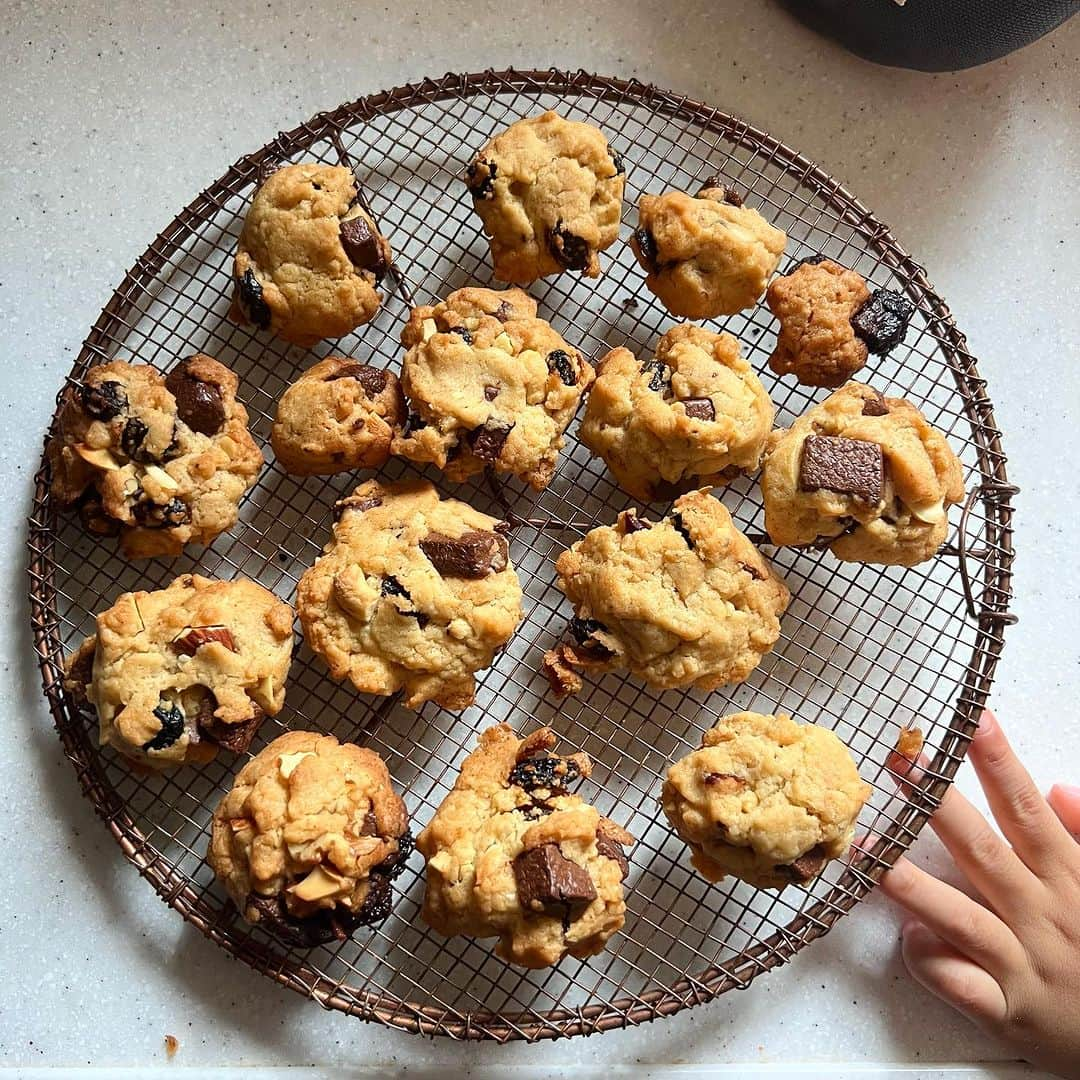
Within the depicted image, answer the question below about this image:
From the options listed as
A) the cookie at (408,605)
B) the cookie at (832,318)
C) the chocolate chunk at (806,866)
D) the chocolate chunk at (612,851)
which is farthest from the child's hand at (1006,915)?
the cookie at (408,605)

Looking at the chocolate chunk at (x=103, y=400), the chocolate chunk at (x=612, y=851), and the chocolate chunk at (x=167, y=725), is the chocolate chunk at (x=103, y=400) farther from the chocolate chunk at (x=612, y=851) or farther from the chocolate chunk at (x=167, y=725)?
the chocolate chunk at (x=612, y=851)

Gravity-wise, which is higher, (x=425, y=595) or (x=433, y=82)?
(x=433, y=82)

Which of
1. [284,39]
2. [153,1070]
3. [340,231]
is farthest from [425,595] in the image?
[284,39]

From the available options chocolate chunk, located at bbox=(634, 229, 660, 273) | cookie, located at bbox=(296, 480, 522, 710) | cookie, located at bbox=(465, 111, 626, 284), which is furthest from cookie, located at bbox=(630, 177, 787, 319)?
cookie, located at bbox=(296, 480, 522, 710)

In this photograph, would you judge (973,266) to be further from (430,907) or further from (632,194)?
(430,907)

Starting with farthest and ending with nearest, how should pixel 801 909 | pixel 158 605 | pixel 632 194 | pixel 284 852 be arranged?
pixel 632 194
pixel 801 909
pixel 158 605
pixel 284 852

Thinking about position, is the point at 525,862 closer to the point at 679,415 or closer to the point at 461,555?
the point at 461,555

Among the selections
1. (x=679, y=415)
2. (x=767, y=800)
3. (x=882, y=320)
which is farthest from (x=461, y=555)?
(x=882, y=320)
